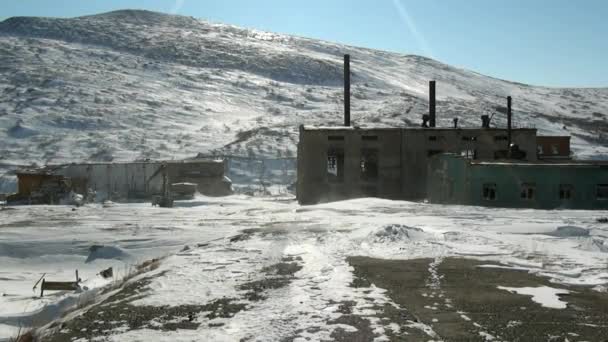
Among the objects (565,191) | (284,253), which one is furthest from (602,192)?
(284,253)

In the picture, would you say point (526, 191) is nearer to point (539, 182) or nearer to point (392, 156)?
point (539, 182)

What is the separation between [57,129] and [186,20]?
96.5m

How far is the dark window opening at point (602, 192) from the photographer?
2920cm

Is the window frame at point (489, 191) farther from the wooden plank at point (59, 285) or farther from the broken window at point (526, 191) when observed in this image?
the wooden plank at point (59, 285)

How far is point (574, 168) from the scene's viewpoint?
2917cm

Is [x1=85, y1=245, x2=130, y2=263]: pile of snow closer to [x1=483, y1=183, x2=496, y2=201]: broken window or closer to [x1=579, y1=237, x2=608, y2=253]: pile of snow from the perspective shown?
[x1=579, y1=237, x2=608, y2=253]: pile of snow

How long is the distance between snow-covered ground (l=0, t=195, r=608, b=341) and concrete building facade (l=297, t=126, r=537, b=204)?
14463mm

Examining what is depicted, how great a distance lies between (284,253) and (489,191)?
20.5 metres

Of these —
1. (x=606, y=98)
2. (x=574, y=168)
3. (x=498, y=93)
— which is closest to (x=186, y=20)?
(x=498, y=93)

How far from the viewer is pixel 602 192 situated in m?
29.2

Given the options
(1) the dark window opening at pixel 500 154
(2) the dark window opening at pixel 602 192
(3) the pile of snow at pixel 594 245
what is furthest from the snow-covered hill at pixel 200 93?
(3) the pile of snow at pixel 594 245

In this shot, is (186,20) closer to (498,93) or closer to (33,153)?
(498,93)

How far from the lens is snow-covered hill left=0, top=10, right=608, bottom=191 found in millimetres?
80125

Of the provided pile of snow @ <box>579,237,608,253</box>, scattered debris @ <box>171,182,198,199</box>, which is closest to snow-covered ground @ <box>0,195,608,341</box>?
pile of snow @ <box>579,237,608,253</box>
